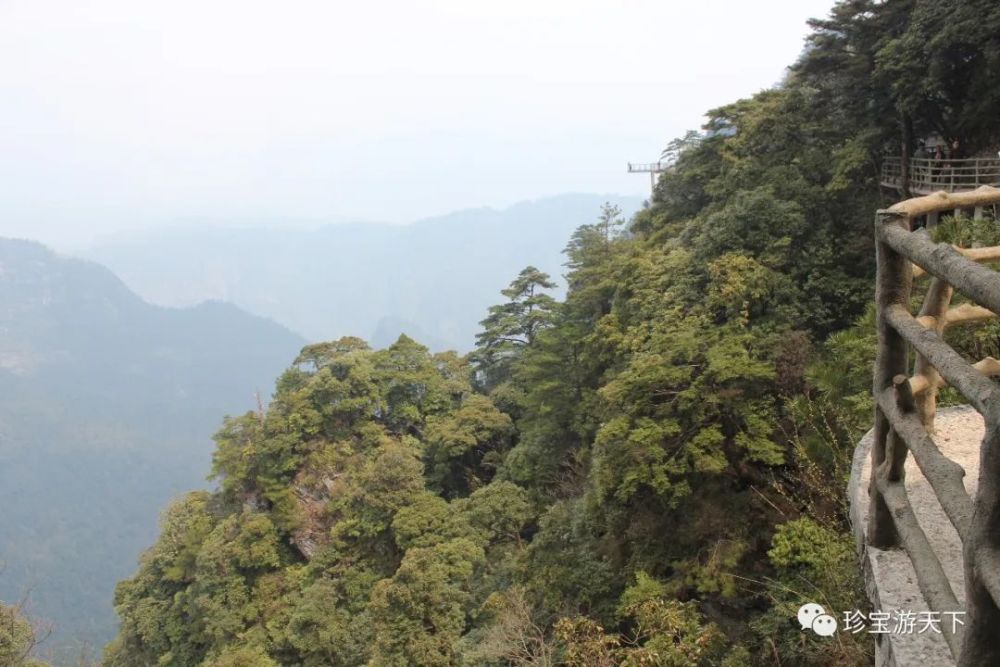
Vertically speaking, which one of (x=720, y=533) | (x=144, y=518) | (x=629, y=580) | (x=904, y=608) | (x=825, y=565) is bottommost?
(x=144, y=518)

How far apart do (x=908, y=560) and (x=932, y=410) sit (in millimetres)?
661

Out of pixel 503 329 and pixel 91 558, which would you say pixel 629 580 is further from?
pixel 91 558

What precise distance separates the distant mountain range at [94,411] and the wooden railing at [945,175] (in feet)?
181

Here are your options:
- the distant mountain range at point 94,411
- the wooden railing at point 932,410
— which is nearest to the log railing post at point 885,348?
the wooden railing at point 932,410

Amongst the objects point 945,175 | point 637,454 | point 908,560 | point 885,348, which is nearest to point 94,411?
point 637,454

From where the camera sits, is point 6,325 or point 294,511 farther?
point 6,325

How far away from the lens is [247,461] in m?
21.0

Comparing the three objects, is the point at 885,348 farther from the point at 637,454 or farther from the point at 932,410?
the point at 637,454

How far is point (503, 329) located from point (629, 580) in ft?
58.3

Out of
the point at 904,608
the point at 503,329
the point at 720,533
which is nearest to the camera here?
the point at 904,608

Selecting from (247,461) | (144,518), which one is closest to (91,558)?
A: (144,518)

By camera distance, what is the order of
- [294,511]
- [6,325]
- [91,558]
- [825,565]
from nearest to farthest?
[825,565] → [294,511] → [91,558] → [6,325]

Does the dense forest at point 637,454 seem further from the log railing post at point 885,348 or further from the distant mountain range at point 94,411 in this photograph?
the distant mountain range at point 94,411

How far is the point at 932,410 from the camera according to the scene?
108 inches
